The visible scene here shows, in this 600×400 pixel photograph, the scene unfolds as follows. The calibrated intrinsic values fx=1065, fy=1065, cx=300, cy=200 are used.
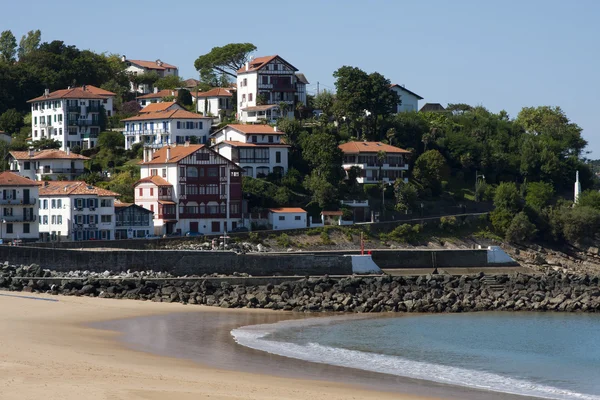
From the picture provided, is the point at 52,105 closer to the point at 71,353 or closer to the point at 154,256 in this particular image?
the point at 154,256

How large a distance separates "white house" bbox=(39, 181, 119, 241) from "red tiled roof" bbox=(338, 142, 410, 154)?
67.1 feet

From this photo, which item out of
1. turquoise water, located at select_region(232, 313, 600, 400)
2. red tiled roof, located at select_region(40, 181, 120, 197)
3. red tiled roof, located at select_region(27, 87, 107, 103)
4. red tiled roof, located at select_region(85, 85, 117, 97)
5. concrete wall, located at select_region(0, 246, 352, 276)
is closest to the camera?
turquoise water, located at select_region(232, 313, 600, 400)

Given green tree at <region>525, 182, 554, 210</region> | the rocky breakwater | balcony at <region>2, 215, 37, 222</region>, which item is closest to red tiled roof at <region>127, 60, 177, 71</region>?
green tree at <region>525, 182, 554, 210</region>

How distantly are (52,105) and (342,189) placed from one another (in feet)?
82.7

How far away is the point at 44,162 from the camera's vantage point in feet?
236

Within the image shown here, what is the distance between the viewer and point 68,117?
8194 cm

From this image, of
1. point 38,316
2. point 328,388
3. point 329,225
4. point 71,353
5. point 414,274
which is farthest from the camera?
point 329,225

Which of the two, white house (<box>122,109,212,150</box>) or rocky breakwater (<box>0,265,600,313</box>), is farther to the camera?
white house (<box>122,109,212,150</box>)

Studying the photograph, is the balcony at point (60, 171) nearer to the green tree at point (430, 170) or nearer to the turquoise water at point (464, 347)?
the green tree at point (430, 170)

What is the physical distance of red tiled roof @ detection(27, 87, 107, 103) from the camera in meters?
82.4

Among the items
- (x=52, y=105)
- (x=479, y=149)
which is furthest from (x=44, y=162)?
(x=479, y=149)

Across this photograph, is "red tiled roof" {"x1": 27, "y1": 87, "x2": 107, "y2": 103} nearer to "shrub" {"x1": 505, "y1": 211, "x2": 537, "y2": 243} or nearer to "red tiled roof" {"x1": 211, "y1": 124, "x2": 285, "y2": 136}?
"red tiled roof" {"x1": 211, "y1": 124, "x2": 285, "y2": 136}

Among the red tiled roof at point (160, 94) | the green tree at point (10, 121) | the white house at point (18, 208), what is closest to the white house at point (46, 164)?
the white house at point (18, 208)

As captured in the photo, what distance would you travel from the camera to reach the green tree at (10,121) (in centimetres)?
8594
